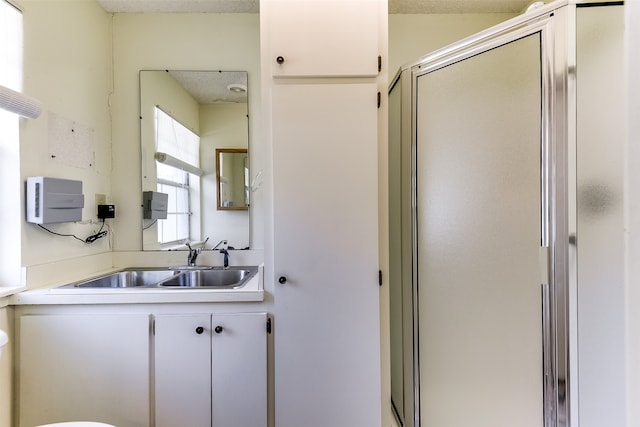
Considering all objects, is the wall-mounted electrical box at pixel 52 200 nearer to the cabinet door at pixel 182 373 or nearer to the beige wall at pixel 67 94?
the beige wall at pixel 67 94

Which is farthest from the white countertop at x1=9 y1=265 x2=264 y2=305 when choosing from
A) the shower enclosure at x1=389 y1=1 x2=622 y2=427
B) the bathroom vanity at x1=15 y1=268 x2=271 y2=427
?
the shower enclosure at x1=389 y1=1 x2=622 y2=427

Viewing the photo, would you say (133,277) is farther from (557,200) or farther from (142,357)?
(557,200)

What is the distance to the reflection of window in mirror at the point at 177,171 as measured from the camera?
6.38ft

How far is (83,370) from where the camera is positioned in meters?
1.29

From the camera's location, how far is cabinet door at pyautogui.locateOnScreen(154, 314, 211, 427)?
131cm

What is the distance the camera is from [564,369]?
1048mm

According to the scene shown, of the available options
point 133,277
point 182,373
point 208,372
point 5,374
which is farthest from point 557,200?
point 5,374

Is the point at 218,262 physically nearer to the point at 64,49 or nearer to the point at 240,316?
the point at 240,316

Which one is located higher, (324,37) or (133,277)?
(324,37)

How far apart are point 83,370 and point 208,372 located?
1.85ft

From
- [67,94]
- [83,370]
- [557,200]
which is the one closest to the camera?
[557,200]

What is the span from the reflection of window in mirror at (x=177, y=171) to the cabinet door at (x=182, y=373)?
792 millimetres

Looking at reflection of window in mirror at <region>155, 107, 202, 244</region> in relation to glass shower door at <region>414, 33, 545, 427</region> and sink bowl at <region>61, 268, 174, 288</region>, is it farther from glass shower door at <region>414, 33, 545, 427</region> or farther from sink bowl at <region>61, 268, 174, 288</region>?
glass shower door at <region>414, 33, 545, 427</region>

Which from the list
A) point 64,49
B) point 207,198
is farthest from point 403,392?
point 64,49
